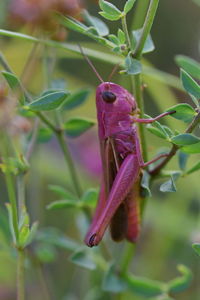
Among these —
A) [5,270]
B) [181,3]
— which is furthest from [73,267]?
[181,3]

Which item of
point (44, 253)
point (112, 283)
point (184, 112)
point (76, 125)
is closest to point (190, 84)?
point (184, 112)

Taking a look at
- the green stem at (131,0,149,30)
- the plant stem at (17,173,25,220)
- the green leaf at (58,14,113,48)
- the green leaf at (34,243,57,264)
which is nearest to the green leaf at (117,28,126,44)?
the green leaf at (58,14,113,48)

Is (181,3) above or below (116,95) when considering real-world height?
below

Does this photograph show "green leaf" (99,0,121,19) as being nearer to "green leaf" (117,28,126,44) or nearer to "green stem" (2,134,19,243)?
"green leaf" (117,28,126,44)

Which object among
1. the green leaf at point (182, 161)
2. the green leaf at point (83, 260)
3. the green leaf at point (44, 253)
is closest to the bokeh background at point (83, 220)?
the green leaf at point (44, 253)

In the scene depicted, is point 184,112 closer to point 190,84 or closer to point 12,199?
point 190,84

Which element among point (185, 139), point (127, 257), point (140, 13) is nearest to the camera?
point (185, 139)

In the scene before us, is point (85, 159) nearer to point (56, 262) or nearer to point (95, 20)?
point (56, 262)
